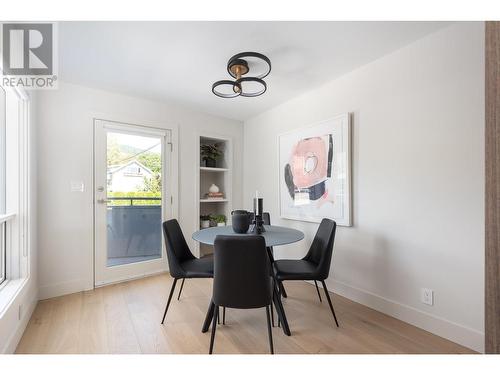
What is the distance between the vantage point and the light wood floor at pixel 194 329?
170cm

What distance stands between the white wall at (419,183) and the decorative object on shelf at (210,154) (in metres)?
1.94

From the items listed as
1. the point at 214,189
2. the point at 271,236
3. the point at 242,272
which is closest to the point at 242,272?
the point at 242,272

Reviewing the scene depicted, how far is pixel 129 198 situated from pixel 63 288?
1154 mm

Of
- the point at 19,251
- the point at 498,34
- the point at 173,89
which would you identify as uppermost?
the point at 173,89

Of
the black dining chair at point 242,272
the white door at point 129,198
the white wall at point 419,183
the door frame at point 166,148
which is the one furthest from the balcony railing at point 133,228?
the white wall at point 419,183

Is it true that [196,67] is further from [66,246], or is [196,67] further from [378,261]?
[378,261]

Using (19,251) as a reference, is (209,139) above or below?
above

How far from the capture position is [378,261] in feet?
7.36

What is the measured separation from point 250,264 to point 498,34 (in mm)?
1382

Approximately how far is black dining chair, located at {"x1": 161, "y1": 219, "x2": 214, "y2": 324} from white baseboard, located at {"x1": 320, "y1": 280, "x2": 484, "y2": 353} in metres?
1.47

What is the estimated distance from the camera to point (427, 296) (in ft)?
6.29

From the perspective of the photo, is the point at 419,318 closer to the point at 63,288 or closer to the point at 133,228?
the point at 133,228

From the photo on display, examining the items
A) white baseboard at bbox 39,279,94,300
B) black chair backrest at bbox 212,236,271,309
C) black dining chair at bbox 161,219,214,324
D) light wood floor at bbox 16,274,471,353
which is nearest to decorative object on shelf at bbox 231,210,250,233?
black dining chair at bbox 161,219,214,324
